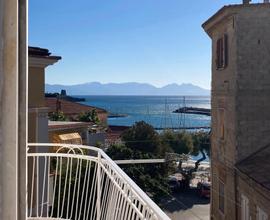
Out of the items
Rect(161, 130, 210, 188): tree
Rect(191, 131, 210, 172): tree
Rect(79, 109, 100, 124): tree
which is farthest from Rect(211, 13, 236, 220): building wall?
Rect(191, 131, 210, 172): tree

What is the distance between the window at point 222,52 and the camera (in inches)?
526

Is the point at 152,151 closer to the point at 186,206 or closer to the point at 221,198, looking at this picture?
the point at 186,206

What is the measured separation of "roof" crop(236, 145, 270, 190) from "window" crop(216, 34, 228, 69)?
3.20 m

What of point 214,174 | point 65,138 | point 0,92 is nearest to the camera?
point 0,92

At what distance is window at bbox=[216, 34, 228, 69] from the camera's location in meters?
13.4

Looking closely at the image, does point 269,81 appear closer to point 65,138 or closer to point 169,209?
point 65,138

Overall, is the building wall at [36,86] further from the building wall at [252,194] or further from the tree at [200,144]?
the tree at [200,144]

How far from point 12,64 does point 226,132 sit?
12.6m

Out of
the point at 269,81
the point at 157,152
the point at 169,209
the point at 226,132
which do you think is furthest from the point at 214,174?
the point at 157,152

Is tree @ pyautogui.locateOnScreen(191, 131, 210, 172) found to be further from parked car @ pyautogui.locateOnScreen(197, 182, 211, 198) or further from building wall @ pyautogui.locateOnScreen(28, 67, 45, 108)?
building wall @ pyautogui.locateOnScreen(28, 67, 45, 108)

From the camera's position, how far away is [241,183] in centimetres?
1212

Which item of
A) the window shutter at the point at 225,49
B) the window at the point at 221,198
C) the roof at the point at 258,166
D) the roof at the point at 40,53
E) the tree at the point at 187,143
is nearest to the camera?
the roof at the point at 40,53

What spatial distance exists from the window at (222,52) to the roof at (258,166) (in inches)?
126

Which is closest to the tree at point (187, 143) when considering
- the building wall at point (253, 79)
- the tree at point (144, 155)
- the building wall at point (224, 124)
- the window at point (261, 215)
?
the tree at point (144, 155)
